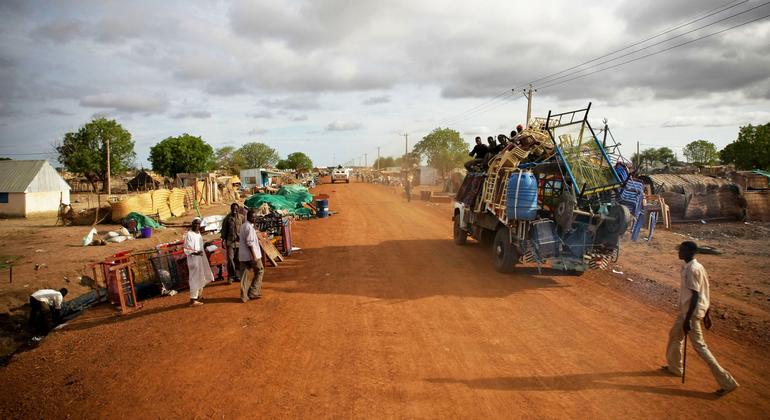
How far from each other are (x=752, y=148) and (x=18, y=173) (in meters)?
67.1

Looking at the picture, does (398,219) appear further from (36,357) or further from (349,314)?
(36,357)

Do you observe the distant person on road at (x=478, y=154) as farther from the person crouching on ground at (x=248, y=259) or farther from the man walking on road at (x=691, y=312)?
the man walking on road at (x=691, y=312)

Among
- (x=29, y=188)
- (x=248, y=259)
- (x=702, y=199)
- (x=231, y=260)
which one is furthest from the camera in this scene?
(x=29, y=188)

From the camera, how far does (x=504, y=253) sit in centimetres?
932

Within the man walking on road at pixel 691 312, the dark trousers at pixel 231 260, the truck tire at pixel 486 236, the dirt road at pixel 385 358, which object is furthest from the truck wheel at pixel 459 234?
the man walking on road at pixel 691 312

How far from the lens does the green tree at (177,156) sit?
5216 centimetres

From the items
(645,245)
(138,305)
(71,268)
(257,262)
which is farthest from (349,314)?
(645,245)

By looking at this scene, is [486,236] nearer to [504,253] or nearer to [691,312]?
[504,253]

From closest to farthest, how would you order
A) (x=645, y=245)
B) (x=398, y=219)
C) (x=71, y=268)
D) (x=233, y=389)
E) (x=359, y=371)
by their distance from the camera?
(x=233, y=389) < (x=359, y=371) < (x=71, y=268) < (x=645, y=245) < (x=398, y=219)

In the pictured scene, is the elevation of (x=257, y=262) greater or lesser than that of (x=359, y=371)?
greater

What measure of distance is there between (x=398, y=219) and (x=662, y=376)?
14.6 meters

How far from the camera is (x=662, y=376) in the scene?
480 cm

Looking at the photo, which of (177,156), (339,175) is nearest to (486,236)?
(339,175)

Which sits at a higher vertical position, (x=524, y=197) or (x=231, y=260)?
(x=524, y=197)
